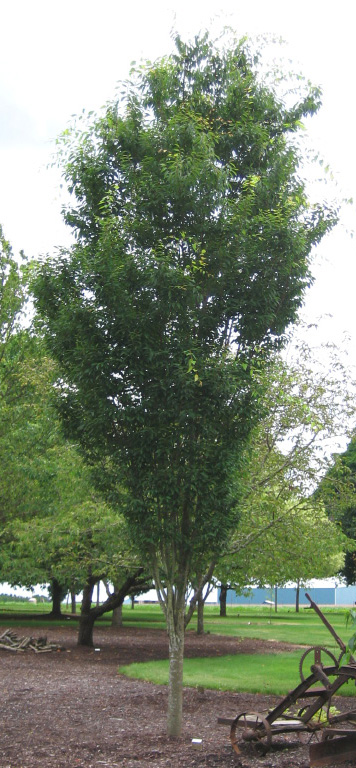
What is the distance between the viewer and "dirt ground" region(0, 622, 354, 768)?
25.0 feet

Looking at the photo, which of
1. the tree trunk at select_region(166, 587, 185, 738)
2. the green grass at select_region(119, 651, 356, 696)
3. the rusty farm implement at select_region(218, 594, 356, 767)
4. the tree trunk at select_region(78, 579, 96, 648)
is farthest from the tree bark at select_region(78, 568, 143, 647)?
the rusty farm implement at select_region(218, 594, 356, 767)

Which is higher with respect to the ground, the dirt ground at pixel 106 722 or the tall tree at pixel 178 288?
the tall tree at pixel 178 288

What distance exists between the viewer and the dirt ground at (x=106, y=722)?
300 inches

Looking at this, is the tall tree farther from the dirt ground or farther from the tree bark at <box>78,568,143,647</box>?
the tree bark at <box>78,568,143,647</box>

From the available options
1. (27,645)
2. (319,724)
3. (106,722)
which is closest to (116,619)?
(27,645)

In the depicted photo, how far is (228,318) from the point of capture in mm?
9477

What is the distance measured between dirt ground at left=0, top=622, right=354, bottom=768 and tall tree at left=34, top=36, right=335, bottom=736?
829 mm

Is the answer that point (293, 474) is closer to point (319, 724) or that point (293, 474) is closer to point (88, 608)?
point (319, 724)

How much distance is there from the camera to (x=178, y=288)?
28.4ft

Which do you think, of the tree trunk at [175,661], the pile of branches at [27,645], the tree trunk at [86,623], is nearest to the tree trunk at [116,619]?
the tree trunk at [86,623]

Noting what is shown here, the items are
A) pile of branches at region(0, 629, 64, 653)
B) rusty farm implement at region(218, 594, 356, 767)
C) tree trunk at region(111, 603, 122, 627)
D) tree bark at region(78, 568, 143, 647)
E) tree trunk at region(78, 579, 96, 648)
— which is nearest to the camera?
rusty farm implement at region(218, 594, 356, 767)

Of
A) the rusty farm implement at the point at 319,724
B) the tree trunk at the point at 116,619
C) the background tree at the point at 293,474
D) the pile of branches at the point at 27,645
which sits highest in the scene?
the background tree at the point at 293,474

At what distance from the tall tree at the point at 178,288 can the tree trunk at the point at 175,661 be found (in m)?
0.02

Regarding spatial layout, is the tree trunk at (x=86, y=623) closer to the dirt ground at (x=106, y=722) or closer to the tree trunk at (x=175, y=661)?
the dirt ground at (x=106, y=722)
